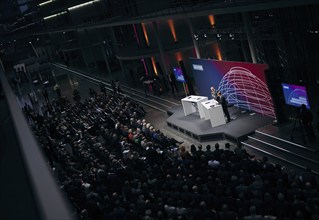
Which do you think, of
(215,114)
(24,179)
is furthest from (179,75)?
(24,179)

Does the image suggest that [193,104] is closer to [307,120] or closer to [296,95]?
[296,95]

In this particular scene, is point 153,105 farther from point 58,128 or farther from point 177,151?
point 177,151

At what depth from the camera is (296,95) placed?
1456cm

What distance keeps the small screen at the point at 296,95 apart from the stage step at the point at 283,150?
1.45m

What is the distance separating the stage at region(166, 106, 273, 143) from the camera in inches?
701

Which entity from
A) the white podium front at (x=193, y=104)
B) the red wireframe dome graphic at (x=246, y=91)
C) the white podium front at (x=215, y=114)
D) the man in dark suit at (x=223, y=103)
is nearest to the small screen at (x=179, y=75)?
the white podium front at (x=193, y=104)

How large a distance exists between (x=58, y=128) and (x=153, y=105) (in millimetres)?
6133

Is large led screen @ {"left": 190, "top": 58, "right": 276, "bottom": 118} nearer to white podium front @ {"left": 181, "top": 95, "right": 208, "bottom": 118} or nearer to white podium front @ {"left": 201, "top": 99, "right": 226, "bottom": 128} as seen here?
white podium front @ {"left": 181, "top": 95, "right": 208, "bottom": 118}

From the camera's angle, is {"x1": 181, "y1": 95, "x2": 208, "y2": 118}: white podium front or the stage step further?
{"x1": 181, "y1": 95, "x2": 208, "y2": 118}: white podium front

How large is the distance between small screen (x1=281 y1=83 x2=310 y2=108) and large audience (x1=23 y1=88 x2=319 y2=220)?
233 cm

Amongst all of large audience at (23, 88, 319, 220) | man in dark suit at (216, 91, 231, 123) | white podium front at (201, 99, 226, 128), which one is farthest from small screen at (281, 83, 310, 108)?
white podium front at (201, 99, 226, 128)

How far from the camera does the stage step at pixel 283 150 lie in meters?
13.9

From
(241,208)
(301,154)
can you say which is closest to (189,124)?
(301,154)

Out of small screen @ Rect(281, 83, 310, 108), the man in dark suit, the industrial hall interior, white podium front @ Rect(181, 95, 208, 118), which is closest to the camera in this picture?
the industrial hall interior
